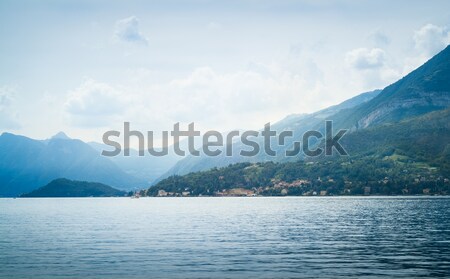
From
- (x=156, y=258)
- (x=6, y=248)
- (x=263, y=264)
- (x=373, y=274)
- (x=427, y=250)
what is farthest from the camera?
(x=6, y=248)

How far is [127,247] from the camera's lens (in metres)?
71.1

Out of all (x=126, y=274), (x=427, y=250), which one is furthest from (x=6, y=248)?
(x=427, y=250)

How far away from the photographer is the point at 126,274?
4934 centimetres

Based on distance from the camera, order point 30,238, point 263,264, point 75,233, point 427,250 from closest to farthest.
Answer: point 263,264, point 427,250, point 30,238, point 75,233

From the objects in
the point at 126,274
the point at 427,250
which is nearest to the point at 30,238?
the point at 126,274

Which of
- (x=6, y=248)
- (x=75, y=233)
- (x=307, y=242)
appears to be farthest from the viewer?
(x=75, y=233)

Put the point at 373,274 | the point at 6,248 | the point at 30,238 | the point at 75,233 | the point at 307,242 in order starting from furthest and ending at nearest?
the point at 75,233 < the point at 30,238 < the point at 307,242 < the point at 6,248 < the point at 373,274

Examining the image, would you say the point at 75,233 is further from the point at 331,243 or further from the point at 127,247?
the point at 331,243

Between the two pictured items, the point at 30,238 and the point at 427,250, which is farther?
the point at 30,238

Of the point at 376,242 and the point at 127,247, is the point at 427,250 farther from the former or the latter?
the point at 127,247

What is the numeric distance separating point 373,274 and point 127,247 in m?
37.4

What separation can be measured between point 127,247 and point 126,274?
73.0ft

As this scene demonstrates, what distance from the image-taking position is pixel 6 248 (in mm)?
70750

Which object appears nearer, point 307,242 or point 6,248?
point 6,248
